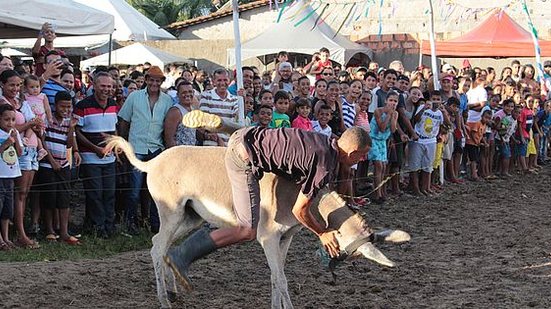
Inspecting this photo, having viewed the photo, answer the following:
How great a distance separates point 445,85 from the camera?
15.1 m

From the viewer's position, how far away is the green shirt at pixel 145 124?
9875 mm

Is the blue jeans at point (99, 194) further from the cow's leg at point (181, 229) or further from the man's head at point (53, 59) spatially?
the cow's leg at point (181, 229)

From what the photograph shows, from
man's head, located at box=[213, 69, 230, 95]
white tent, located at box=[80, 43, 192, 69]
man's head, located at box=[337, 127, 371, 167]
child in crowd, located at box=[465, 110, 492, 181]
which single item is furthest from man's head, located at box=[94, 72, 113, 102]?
white tent, located at box=[80, 43, 192, 69]

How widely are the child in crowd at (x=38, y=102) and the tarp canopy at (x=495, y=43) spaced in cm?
1544

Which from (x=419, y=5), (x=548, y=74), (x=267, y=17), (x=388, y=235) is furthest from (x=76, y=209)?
(x=267, y=17)

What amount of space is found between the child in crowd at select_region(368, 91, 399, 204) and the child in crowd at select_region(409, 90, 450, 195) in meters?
0.95

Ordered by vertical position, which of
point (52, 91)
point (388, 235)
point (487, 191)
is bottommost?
point (487, 191)

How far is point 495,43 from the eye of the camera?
22625 millimetres

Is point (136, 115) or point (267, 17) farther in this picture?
point (267, 17)

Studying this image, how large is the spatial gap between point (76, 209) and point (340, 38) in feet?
54.9

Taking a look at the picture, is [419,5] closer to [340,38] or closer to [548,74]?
[340,38]

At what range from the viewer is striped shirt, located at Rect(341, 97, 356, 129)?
12.3 meters

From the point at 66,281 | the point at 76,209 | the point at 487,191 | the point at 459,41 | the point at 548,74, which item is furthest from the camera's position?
the point at 459,41

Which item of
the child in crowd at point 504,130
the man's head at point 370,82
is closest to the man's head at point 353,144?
the man's head at point 370,82
